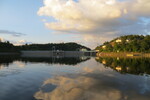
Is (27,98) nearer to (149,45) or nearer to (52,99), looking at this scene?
(52,99)

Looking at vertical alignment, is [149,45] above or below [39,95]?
above

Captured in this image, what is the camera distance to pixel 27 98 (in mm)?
15766

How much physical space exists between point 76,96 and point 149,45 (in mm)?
179767

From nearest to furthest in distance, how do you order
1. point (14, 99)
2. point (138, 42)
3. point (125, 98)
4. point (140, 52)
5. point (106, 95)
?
point (14, 99) < point (125, 98) < point (106, 95) < point (140, 52) < point (138, 42)

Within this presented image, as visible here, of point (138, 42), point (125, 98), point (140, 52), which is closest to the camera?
point (125, 98)

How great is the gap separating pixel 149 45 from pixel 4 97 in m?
183

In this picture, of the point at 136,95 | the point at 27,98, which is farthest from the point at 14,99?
the point at 136,95

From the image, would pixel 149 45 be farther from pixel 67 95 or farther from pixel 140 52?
pixel 67 95

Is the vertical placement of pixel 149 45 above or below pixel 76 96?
above

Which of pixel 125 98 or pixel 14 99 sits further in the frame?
pixel 125 98

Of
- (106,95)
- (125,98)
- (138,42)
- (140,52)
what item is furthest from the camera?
(138,42)

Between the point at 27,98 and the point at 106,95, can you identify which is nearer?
the point at 27,98

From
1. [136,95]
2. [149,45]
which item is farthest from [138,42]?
[136,95]

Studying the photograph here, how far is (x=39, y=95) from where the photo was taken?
16906 mm
